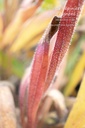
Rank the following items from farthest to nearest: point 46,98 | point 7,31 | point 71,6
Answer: point 7,31, point 46,98, point 71,6

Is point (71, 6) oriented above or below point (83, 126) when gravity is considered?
above

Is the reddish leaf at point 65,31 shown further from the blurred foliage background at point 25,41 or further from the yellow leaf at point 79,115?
the blurred foliage background at point 25,41

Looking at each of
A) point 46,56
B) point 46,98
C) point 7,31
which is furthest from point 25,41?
point 46,56

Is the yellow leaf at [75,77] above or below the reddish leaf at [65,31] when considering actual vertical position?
below

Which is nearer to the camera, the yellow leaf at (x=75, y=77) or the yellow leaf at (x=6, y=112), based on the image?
the yellow leaf at (x=6, y=112)

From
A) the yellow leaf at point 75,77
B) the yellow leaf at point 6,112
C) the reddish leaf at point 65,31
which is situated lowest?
the yellow leaf at point 75,77

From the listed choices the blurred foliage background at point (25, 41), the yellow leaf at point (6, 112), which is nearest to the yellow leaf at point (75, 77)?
the blurred foliage background at point (25, 41)

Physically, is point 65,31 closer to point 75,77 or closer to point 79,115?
point 79,115

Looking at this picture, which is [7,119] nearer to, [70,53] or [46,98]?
[46,98]
